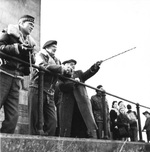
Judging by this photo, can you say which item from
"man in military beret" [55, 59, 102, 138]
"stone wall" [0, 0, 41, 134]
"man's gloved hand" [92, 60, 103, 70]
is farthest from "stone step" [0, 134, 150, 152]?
"stone wall" [0, 0, 41, 134]

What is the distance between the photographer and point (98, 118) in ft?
22.9

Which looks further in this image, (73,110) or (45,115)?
(73,110)

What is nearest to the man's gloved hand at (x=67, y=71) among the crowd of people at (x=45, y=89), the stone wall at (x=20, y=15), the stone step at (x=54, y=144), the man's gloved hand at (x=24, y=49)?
the crowd of people at (x=45, y=89)

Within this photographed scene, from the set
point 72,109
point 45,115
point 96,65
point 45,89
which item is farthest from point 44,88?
point 96,65

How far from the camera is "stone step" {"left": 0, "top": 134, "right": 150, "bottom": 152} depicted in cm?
288

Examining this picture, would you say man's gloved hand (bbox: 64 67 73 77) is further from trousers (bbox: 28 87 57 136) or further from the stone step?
the stone step

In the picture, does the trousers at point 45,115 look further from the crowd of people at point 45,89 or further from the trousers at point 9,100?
the trousers at point 9,100

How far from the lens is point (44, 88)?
4.36 meters

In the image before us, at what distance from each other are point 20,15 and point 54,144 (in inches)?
166

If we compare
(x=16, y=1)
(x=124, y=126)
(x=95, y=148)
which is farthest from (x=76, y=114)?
(x=16, y=1)

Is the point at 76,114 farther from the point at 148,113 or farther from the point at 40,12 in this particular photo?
the point at 148,113

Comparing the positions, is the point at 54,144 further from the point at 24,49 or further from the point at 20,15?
the point at 20,15

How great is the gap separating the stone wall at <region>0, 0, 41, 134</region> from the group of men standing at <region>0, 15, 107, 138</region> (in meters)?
0.88

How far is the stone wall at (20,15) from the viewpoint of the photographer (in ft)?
19.2
